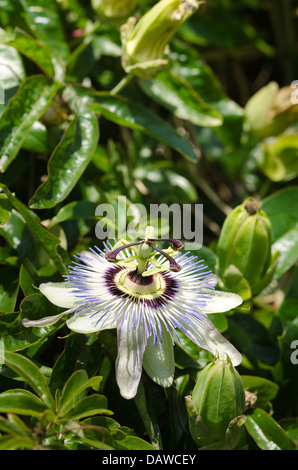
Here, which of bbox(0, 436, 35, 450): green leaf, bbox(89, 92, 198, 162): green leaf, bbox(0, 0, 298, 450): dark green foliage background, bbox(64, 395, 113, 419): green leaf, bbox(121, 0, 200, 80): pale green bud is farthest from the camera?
bbox(89, 92, 198, 162): green leaf

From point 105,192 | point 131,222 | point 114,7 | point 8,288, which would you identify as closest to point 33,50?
point 114,7

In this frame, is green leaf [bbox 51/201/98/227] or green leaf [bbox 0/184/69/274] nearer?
green leaf [bbox 0/184/69/274]

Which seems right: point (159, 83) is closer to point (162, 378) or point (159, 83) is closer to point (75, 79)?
point (75, 79)

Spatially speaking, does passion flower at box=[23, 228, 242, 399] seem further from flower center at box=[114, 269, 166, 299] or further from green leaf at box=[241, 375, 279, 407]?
green leaf at box=[241, 375, 279, 407]

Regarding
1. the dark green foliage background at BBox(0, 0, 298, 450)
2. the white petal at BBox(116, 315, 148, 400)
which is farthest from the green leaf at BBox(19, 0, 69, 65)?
the white petal at BBox(116, 315, 148, 400)

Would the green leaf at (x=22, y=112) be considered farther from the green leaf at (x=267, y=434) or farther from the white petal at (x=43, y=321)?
the green leaf at (x=267, y=434)

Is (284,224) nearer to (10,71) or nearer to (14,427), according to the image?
(10,71)
